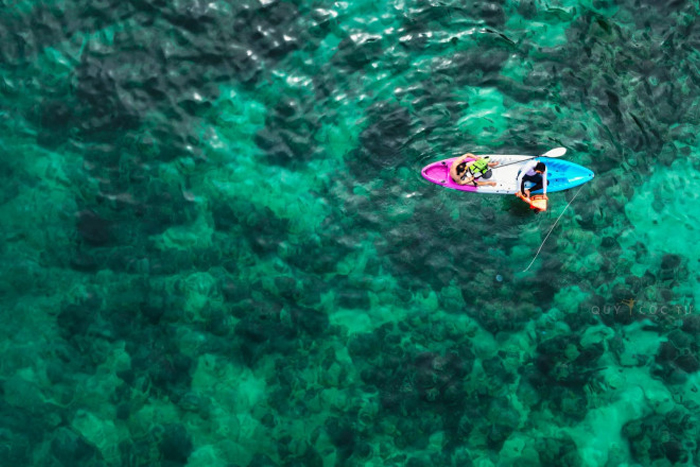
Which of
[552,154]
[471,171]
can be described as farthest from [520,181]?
[471,171]

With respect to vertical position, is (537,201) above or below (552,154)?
below

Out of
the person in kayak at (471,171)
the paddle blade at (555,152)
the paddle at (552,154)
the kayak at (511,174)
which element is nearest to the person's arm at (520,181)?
the kayak at (511,174)

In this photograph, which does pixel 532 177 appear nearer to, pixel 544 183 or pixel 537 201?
pixel 544 183

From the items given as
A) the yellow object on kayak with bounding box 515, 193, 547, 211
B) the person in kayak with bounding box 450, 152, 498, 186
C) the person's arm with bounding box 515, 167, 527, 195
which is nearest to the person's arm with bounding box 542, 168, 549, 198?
the yellow object on kayak with bounding box 515, 193, 547, 211

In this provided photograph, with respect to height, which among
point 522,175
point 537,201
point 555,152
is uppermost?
point 555,152

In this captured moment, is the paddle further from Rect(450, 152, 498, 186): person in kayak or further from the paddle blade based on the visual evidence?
Rect(450, 152, 498, 186): person in kayak

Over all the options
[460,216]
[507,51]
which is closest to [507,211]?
[460,216]
